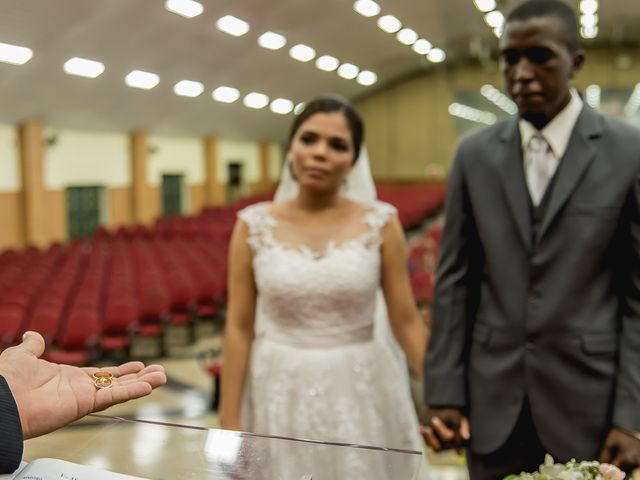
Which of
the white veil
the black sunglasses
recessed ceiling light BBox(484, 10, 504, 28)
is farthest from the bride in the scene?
recessed ceiling light BBox(484, 10, 504, 28)

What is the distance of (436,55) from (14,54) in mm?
16311

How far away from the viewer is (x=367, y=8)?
→ 599 inches

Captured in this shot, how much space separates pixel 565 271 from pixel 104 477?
1.19 meters

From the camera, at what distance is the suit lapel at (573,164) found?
1.73 metres

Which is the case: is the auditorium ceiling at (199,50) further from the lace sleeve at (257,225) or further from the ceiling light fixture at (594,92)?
the lace sleeve at (257,225)

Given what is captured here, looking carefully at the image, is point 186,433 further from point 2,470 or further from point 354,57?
point 354,57

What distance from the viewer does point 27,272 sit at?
9.05m

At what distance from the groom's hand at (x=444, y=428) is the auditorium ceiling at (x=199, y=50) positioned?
697cm

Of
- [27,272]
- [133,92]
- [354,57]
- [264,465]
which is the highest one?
[354,57]

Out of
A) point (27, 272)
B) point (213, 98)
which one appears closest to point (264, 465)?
point (27, 272)

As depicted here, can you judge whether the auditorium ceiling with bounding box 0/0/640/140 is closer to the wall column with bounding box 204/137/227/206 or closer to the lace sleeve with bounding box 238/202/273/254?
the wall column with bounding box 204/137/227/206

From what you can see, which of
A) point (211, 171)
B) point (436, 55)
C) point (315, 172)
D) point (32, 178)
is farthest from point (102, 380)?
point (436, 55)

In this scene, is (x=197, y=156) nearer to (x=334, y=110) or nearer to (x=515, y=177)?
(x=334, y=110)

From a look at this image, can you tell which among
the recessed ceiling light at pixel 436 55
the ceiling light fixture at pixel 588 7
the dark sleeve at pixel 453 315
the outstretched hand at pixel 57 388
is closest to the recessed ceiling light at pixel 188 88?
the recessed ceiling light at pixel 436 55
